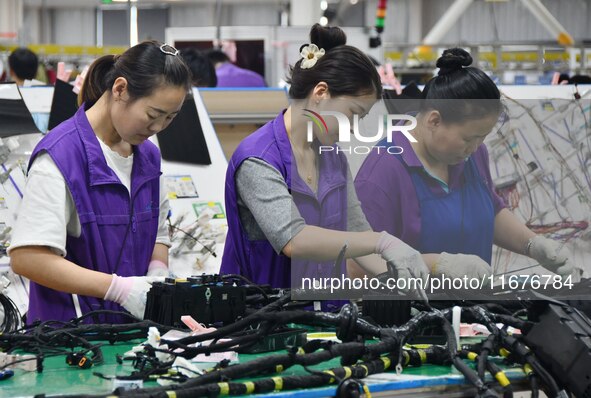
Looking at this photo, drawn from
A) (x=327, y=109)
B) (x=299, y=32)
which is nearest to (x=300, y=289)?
(x=327, y=109)

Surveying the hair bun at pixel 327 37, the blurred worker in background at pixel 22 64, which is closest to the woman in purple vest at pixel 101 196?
the hair bun at pixel 327 37

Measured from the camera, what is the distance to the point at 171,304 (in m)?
1.80

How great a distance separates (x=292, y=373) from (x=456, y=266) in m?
0.47

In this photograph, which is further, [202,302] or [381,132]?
[381,132]

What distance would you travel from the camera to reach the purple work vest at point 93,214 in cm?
211

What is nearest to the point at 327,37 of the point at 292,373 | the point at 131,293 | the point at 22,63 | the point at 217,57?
the point at 131,293

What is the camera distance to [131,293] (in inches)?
77.9

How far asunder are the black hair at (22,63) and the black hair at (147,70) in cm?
372

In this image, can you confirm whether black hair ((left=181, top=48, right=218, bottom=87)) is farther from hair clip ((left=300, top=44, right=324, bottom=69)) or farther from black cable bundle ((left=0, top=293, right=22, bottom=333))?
black cable bundle ((left=0, top=293, right=22, bottom=333))

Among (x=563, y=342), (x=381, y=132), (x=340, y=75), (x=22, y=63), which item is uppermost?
(x=22, y=63)

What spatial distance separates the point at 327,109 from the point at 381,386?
0.77 meters

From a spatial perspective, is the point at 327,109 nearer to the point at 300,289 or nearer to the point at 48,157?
the point at 300,289

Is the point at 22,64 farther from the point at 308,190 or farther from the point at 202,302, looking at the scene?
the point at 202,302

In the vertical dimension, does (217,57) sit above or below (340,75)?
above
